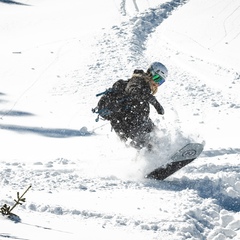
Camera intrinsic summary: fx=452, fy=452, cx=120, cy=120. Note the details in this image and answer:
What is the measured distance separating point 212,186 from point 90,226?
1956 mm

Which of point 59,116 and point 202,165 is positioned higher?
point 202,165

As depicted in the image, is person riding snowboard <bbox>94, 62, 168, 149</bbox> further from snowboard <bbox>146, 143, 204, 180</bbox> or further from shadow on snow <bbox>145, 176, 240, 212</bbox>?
shadow on snow <bbox>145, 176, 240, 212</bbox>

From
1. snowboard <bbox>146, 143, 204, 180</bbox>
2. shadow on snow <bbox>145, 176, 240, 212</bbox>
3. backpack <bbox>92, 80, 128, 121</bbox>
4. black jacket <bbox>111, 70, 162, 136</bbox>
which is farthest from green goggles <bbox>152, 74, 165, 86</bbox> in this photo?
shadow on snow <bbox>145, 176, 240, 212</bbox>

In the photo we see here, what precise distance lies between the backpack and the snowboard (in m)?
1.00

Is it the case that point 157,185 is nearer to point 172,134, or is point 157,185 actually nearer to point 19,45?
point 172,134

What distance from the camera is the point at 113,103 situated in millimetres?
6469

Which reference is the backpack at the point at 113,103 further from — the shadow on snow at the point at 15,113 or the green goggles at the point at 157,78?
the shadow on snow at the point at 15,113

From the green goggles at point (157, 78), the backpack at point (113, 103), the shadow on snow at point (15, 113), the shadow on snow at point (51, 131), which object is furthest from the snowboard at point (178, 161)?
the shadow on snow at point (15, 113)

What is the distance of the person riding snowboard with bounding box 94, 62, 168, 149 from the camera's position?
20.9 ft

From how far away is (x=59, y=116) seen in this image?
9133 millimetres

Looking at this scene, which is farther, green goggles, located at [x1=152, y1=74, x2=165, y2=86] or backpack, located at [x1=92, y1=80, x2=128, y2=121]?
green goggles, located at [x1=152, y1=74, x2=165, y2=86]

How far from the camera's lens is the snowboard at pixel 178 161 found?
6.20 m

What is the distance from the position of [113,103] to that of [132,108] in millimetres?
283

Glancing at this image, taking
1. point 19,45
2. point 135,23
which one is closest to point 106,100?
point 19,45
